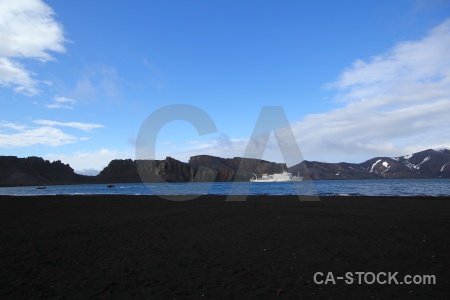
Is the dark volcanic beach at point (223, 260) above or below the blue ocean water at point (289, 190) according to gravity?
below

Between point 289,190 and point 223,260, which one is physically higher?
point 289,190

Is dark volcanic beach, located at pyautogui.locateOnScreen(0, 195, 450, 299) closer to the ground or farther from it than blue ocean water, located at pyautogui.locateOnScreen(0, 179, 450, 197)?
closer to the ground

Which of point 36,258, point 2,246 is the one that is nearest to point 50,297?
point 36,258

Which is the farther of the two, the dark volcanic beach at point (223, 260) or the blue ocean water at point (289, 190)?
the blue ocean water at point (289, 190)

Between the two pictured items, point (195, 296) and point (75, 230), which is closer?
point (195, 296)

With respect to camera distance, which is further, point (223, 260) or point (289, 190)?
point (289, 190)

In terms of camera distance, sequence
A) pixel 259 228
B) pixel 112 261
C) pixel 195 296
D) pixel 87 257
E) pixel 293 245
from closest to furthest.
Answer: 1. pixel 195 296
2. pixel 112 261
3. pixel 87 257
4. pixel 293 245
5. pixel 259 228

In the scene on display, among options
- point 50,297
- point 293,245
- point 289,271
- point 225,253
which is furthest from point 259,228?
point 50,297

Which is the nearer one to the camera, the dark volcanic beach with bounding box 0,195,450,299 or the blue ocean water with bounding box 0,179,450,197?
the dark volcanic beach with bounding box 0,195,450,299

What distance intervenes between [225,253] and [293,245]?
281 cm

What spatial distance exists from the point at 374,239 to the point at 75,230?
15211 millimetres

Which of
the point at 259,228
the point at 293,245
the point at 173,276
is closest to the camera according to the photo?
the point at 173,276

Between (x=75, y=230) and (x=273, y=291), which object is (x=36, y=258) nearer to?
(x=75, y=230)

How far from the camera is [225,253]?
10.5 metres
